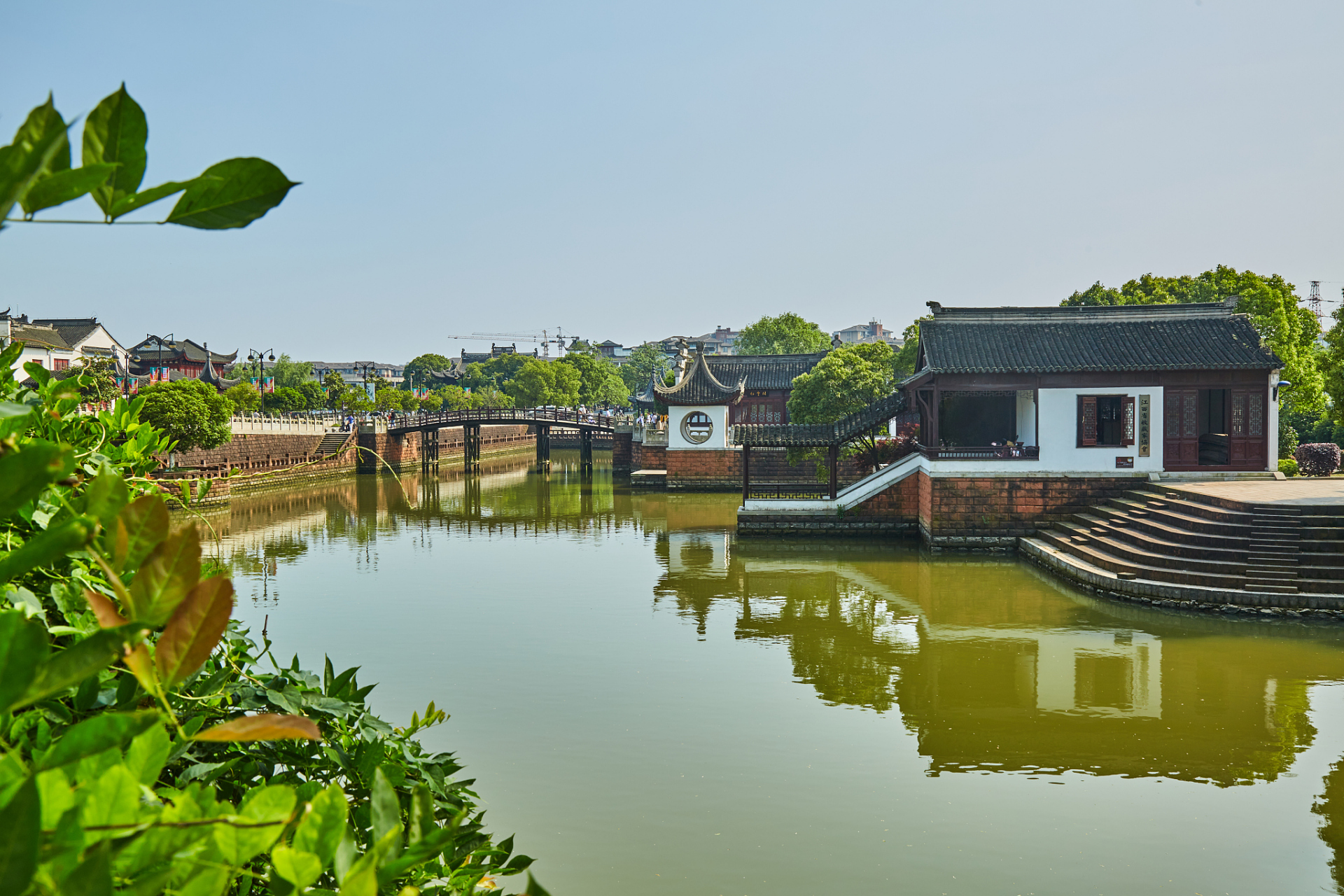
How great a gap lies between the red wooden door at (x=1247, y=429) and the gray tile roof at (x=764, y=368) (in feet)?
66.1

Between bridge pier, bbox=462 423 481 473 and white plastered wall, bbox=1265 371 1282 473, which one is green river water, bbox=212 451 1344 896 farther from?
bridge pier, bbox=462 423 481 473

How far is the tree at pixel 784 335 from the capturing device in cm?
4941

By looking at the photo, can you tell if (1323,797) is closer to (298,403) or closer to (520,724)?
(520,724)

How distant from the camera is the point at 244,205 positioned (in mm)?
766

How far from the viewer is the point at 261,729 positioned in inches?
32.8

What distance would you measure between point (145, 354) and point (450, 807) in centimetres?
5748

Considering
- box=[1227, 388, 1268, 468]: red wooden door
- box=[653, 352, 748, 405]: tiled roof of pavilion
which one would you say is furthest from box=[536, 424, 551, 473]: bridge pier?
box=[1227, 388, 1268, 468]: red wooden door

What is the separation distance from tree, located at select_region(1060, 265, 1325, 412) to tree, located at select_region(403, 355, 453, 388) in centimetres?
5745

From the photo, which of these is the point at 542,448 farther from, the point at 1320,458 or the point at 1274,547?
the point at 1274,547

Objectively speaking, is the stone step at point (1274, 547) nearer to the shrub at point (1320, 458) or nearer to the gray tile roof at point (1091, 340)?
the gray tile roof at point (1091, 340)

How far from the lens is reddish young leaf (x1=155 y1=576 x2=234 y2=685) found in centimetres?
83

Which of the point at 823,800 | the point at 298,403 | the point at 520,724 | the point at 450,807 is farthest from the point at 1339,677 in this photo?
the point at 298,403

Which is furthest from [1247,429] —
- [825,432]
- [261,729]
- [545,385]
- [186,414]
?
[545,385]

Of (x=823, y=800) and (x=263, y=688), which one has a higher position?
(x=263, y=688)
